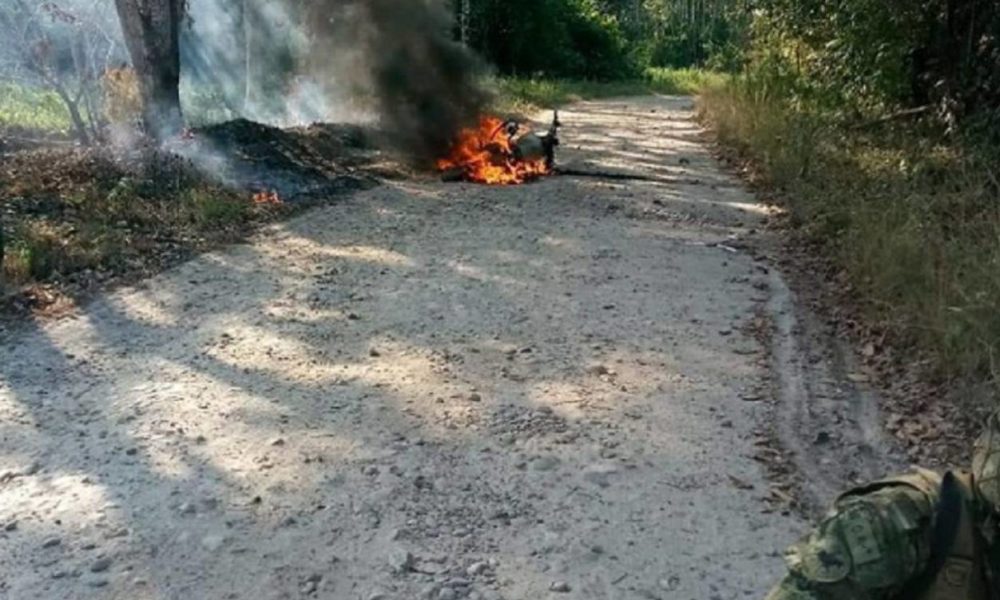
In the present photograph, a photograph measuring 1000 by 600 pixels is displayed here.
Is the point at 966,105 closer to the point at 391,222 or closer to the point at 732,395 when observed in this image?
the point at 391,222

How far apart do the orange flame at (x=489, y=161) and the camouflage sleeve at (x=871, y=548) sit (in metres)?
9.72

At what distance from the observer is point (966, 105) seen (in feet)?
30.8

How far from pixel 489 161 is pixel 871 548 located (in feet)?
34.6

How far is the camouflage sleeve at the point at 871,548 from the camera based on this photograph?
1520 mm

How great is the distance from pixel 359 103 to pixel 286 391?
403 inches

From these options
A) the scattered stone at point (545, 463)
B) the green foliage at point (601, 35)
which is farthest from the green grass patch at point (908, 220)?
the green foliage at point (601, 35)

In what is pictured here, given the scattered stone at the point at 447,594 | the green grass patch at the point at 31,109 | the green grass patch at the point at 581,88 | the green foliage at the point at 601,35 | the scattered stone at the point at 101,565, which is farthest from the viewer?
the green foliage at the point at 601,35

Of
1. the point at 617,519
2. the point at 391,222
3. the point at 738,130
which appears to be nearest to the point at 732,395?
the point at 617,519

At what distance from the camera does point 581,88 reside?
2878 centimetres

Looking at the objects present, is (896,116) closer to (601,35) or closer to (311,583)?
(311,583)

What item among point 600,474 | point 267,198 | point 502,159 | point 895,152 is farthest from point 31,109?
point 600,474

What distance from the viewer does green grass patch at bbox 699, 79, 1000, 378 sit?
4773mm

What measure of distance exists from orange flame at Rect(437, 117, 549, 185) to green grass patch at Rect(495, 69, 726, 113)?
4.80m

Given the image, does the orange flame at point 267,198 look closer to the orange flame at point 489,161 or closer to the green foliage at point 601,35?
the orange flame at point 489,161
